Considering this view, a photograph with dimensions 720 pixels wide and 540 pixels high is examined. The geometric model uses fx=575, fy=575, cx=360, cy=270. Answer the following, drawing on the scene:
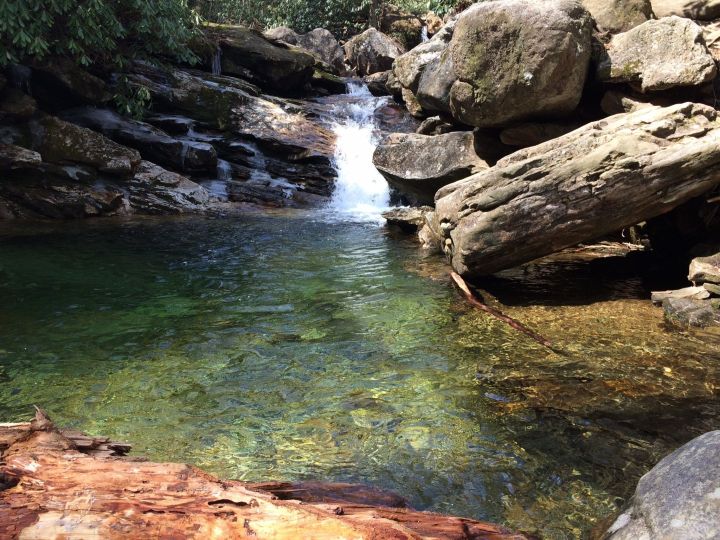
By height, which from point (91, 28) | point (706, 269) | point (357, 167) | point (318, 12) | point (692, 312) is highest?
point (318, 12)

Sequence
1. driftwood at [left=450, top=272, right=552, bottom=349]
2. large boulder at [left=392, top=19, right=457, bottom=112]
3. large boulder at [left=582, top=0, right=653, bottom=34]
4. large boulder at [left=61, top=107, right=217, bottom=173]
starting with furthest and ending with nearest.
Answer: large boulder at [left=61, top=107, right=217, bottom=173] < large boulder at [left=392, top=19, right=457, bottom=112] < large boulder at [left=582, top=0, right=653, bottom=34] < driftwood at [left=450, top=272, right=552, bottom=349]

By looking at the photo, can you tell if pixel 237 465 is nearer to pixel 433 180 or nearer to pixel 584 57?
pixel 584 57

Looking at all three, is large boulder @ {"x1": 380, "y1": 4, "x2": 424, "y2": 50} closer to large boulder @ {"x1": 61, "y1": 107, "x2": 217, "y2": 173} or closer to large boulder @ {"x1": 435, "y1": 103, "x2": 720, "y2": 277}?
large boulder @ {"x1": 61, "y1": 107, "x2": 217, "y2": 173}

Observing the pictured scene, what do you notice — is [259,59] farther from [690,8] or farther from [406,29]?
[690,8]

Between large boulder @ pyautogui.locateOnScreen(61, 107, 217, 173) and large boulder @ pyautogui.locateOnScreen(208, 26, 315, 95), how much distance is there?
666 cm

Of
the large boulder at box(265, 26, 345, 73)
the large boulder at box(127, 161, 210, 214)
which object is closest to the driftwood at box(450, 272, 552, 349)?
the large boulder at box(127, 161, 210, 214)

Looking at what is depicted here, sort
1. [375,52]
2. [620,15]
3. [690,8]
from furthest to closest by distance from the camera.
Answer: [375,52] → [620,15] → [690,8]

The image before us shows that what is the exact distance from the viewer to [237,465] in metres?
4.27

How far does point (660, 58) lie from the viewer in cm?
885

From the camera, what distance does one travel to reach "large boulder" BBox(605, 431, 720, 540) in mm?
2680

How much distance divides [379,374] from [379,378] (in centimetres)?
10

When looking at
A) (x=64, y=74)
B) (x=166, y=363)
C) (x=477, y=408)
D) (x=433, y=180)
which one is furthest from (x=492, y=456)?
(x=64, y=74)

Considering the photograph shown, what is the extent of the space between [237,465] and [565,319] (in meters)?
4.89

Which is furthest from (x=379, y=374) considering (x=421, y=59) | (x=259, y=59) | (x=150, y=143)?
(x=259, y=59)
